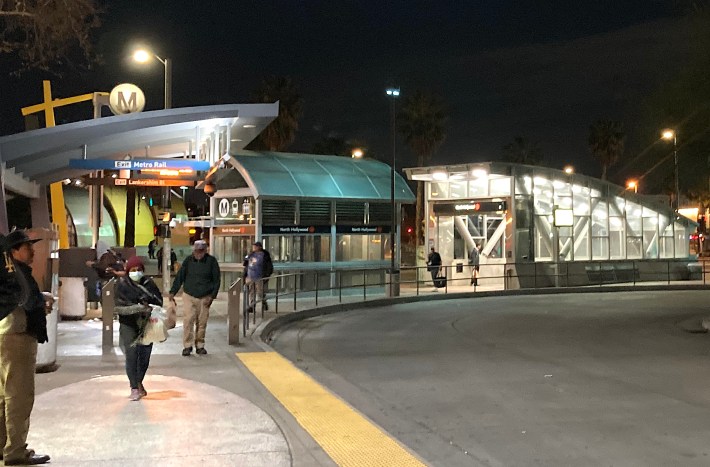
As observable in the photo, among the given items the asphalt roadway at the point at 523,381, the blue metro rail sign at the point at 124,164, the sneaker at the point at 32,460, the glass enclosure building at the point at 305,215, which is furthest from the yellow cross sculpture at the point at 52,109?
the sneaker at the point at 32,460

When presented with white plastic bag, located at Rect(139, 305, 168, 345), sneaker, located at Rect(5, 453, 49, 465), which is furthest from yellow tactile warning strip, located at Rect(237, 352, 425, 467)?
sneaker, located at Rect(5, 453, 49, 465)

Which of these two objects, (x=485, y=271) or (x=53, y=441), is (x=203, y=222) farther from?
(x=53, y=441)


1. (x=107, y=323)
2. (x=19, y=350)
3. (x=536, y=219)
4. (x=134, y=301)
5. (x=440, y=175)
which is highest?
(x=440, y=175)

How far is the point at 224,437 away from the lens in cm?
657

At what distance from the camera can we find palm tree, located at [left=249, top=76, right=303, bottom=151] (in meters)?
54.3

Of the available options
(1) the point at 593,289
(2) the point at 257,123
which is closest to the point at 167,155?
(2) the point at 257,123

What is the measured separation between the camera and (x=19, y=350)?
17.9 ft

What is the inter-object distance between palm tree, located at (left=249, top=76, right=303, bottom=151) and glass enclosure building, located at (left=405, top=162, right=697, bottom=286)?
2398 cm

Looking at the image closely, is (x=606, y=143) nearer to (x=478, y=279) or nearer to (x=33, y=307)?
(x=478, y=279)

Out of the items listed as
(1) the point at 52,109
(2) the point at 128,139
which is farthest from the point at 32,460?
(1) the point at 52,109

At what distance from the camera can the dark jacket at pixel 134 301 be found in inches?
314

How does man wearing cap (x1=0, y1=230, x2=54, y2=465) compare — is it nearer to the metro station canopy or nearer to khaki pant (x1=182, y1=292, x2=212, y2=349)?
khaki pant (x1=182, y1=292, x2=212, y2=349)

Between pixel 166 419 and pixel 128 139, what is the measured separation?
573 inches

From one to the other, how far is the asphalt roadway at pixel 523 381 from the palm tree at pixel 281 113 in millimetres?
36737
